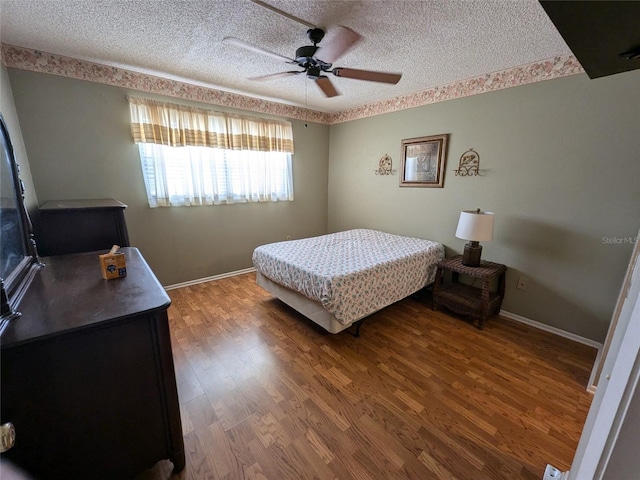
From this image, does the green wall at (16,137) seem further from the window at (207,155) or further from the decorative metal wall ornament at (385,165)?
the decorative metal wall ornament at (385,165)

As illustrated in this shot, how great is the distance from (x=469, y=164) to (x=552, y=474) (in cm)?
261

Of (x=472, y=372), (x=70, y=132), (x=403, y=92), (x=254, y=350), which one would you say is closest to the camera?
(x=472, y=372)

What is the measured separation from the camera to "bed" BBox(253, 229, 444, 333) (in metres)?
2.12

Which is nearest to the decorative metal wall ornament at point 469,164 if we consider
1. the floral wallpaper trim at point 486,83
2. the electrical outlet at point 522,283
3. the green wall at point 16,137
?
the floral wallpaper trim at point 486,83

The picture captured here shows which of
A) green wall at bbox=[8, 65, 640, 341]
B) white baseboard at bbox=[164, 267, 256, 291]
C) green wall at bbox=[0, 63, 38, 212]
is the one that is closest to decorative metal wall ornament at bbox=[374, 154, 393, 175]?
green wall at bbox=[8, 65, 640, 341]

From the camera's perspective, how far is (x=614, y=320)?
1.77 m

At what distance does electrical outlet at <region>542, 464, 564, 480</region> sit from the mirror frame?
219 cm

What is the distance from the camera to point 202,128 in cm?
316

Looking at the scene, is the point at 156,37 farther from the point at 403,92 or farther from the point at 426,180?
the point at 426,180

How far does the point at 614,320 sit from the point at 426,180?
2080 mm

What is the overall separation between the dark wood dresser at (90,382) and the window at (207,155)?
2.15 metres

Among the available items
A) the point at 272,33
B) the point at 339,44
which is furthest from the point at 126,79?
Result: the point at 339,44

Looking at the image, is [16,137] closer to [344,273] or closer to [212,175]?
[212,175]

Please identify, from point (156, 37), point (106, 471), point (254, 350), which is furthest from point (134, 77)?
point (106, 471)
